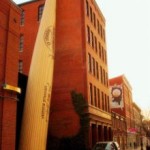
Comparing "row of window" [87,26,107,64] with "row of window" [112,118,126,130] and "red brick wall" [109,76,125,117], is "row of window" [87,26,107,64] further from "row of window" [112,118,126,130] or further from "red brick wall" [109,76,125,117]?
"red brick wall" [109,76,125,117]

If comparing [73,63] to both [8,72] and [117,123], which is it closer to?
[8,72]

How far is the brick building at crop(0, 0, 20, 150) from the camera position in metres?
19.2

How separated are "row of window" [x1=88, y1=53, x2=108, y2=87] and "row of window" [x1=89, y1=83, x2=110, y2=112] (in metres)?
1.85

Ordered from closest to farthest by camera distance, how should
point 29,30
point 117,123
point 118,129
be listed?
point 29,30 < point 118,129 < point 117,123

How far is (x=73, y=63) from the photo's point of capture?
122 ft

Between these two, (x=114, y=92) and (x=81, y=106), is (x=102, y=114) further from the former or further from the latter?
(x=114, y=92)

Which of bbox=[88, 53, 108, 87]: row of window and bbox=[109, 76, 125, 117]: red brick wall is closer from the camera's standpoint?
bbox=[88, 53, 108, 87]: row of window

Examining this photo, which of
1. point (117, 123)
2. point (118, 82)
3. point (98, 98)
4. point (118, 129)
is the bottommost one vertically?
point (118, 129)

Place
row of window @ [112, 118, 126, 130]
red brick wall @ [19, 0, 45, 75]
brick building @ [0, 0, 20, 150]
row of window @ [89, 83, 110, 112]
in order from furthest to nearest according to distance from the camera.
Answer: row of window @ [112, 118, 126, 130]
red brick wall @ [19, 0, 45, 75]
row of window @ [89, 83, 110, 112]
brick building @ [0, 0, 20, 150]

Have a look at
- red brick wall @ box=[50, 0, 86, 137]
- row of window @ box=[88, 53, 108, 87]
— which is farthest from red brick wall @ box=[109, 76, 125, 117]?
red brick wall @ box=[50, 0, 86, 137]

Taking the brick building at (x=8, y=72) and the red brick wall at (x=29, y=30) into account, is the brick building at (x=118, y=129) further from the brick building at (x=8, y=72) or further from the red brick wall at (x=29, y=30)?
the brick building at (x=8, y=72)

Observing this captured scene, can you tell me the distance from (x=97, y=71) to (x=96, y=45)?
3.80m

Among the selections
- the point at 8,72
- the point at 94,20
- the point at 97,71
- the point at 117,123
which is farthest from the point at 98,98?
the point at 8,72

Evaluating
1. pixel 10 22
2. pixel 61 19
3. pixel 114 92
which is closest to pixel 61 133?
pixel 61 19
